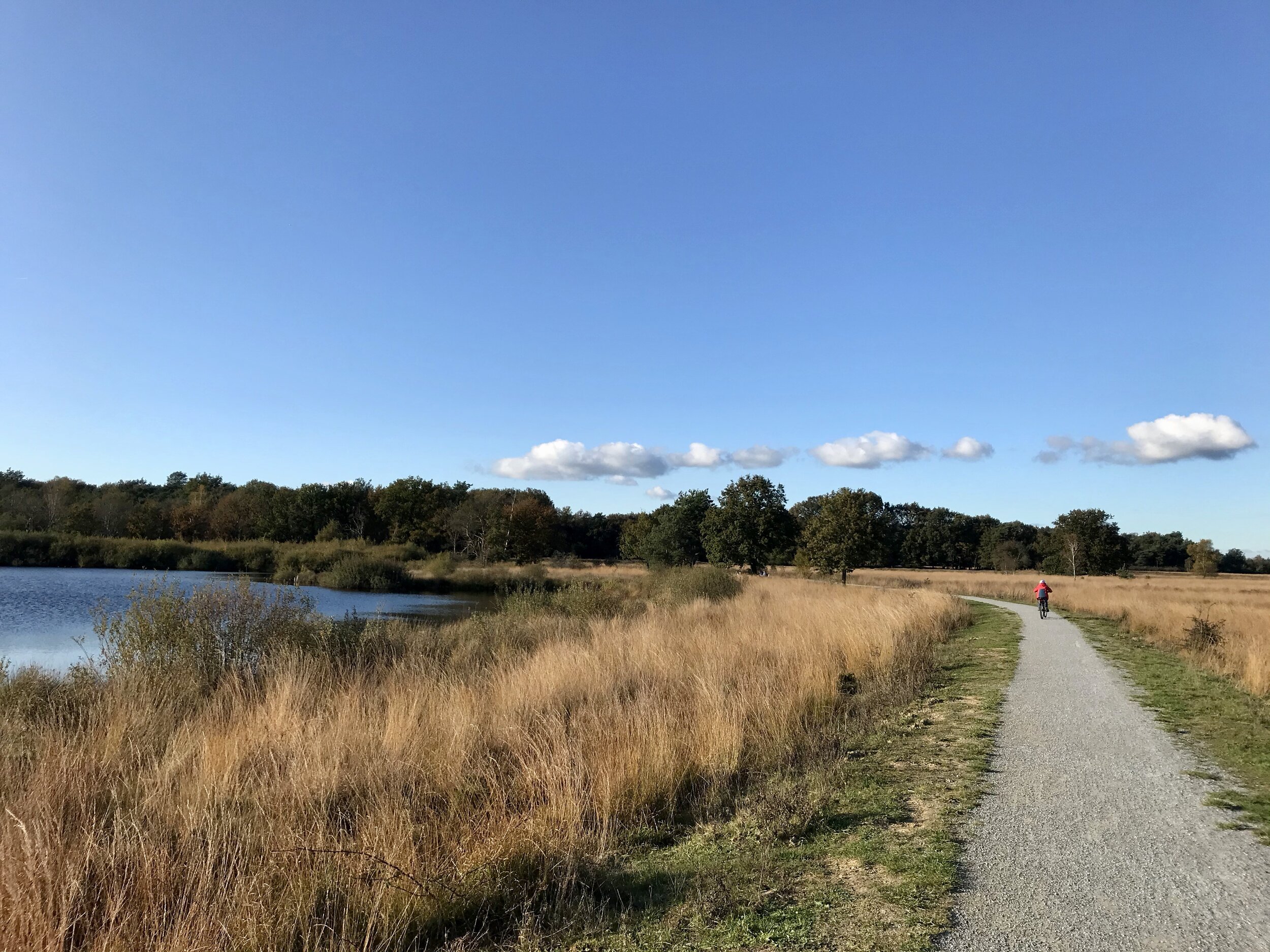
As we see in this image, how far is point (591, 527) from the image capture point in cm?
12031

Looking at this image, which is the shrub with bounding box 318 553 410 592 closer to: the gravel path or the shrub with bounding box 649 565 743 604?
the shrub with bounding box 649 565 743 604

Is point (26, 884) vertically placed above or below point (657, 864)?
above

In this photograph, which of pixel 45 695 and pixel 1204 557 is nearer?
pixel 45 695

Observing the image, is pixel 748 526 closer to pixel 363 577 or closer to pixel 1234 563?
pixel 363 577

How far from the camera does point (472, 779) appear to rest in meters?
6.34

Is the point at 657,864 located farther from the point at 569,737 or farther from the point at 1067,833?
the point at 1067,833

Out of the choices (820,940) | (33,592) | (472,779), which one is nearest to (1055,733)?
(820,940)

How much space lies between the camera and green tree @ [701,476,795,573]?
143ft

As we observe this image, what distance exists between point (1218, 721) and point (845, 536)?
38.7 m

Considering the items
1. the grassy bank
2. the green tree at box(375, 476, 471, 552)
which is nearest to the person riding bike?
the grassy bank

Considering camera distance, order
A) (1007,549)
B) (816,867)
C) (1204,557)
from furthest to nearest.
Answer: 1. (1007,549)
2. (1204,557)
3. (816,867)

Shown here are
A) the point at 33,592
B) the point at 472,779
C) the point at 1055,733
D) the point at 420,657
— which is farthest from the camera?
the point at 33,592

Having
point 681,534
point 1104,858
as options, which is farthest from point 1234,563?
point 1104,858

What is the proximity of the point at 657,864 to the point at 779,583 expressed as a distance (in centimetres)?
3077
